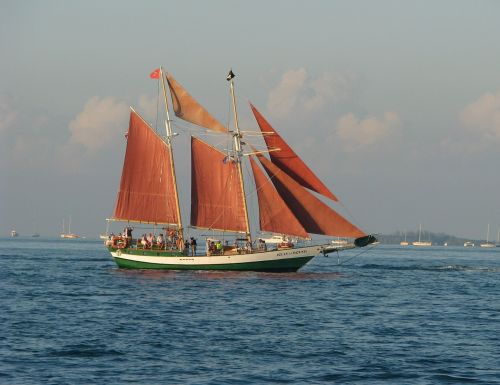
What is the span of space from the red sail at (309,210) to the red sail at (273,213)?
578mm

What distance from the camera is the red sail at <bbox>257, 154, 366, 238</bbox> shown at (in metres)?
81.6

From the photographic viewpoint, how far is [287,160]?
3228 inches

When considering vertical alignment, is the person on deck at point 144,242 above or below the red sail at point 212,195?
below

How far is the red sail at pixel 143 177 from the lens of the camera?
85875 mm

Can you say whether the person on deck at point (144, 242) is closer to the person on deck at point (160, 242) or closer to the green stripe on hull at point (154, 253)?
the green stripe on hull at point (154, 253)

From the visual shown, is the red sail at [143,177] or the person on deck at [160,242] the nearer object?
the red sail at [143,177]

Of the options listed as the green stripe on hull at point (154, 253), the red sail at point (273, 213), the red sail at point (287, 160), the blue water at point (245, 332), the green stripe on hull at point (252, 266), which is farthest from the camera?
the green stripe on hull at point (154, 253)

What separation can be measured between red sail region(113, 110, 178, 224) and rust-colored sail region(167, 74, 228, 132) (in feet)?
10.4

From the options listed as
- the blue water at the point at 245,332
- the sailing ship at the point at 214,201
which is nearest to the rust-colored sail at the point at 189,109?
the sailing ship at the point at 214,201

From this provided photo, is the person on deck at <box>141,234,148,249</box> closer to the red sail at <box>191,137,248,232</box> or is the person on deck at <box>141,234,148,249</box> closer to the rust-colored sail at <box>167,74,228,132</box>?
the red sail at <box>191,137,248,232</box>

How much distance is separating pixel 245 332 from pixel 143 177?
42.4 metres

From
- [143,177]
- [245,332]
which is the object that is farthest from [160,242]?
[245,332]

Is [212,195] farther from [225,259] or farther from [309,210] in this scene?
[309,210]

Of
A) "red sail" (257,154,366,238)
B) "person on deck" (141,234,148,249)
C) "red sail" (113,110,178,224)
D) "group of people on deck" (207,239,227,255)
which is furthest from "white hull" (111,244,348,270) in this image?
"red sail" (257,154,366,238)
